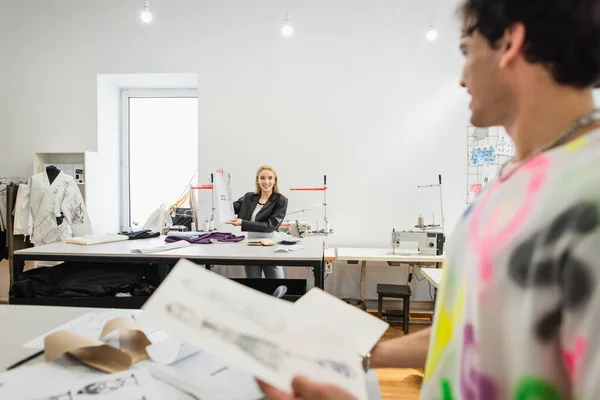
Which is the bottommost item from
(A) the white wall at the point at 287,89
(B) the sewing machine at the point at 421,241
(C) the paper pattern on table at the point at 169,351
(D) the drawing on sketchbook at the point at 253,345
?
(B) the sewing machine at the point at 421,241

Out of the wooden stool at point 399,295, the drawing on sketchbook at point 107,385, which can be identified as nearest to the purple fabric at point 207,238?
the wooden stool at point 399,295

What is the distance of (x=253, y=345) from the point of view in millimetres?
460

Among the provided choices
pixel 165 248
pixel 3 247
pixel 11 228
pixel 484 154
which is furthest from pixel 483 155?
pixel 3 247

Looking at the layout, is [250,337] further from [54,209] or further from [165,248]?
[54,209]

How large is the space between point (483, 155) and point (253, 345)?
3.83 meters

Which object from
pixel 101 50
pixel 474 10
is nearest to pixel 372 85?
pixel 101 50

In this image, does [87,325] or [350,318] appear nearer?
[350,318]

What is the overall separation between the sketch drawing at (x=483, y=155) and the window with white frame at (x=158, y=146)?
331 cm

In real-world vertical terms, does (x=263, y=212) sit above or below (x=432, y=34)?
below

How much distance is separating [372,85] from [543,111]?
12.6ft

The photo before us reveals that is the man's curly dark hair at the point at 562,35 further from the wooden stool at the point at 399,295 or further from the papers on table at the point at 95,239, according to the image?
the wooden stool at the point at 399,295

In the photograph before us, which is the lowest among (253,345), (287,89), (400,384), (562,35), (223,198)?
(400,384)

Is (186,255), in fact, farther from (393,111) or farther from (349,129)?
(393,111)

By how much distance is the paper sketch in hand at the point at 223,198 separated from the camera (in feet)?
10.4
